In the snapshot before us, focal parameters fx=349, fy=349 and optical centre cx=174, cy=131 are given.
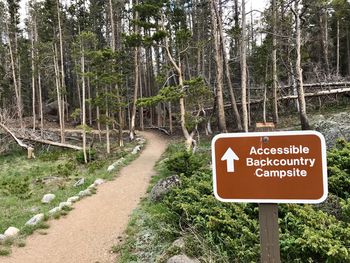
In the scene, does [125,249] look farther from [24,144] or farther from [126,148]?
[24,144]

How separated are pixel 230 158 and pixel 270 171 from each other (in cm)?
27

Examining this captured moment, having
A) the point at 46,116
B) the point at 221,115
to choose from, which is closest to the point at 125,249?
the point at 221,115

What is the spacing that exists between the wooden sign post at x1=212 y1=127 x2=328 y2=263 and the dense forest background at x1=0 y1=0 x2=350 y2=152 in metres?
11.6

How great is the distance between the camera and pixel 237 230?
16.6 feet

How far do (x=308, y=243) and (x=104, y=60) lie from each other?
57.4 ft

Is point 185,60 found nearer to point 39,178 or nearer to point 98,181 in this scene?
point 39,178

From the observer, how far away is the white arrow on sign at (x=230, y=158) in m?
2.28

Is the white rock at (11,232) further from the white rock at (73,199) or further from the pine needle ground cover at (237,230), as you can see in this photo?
the pine needle ground cover at (237,230)

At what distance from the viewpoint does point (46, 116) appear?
41.1m

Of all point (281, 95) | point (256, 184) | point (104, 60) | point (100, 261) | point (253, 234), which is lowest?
point (100, 261)

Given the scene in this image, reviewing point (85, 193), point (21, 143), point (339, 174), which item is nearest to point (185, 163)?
point (85, 193)

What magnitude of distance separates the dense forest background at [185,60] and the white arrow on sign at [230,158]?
37.9ft

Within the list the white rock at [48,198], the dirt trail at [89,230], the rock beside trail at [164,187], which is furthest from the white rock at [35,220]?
the rock beside trail at [164,187]

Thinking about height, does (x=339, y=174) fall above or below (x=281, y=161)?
below
